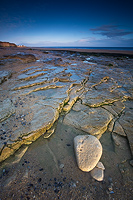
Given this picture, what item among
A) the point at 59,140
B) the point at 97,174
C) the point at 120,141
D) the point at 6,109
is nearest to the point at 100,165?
the point at 97,174

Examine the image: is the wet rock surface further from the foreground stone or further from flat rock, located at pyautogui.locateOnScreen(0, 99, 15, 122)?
the foreground stone

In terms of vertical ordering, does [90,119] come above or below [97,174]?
above

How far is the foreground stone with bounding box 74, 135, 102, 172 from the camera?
1.78 metres

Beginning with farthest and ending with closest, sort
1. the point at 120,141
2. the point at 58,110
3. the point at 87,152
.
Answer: the point at 58,110, the point at 120,141, the point at 87,152

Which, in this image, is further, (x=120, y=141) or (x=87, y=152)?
(x=120, y=141)

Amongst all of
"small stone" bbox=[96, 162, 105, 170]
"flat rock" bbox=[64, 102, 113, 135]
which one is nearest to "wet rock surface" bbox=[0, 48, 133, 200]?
"flat rock" bbox=[64, 102, 113, 135]

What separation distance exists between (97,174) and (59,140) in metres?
1.03

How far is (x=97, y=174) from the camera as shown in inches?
66.0

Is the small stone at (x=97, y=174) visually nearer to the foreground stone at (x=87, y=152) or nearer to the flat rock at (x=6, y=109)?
the foreground stone at (x=87, y=152)

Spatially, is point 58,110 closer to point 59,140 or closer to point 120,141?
point 59,140

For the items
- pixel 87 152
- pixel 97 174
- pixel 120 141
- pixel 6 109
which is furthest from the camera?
pixel 6 109

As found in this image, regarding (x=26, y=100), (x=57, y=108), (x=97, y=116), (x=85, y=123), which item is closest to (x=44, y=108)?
(x=57, y=108)

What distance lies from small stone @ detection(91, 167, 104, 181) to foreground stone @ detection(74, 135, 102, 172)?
0.07 meters

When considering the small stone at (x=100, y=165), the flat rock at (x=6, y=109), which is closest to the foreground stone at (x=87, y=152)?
the small stone at (x=100, y=165)
